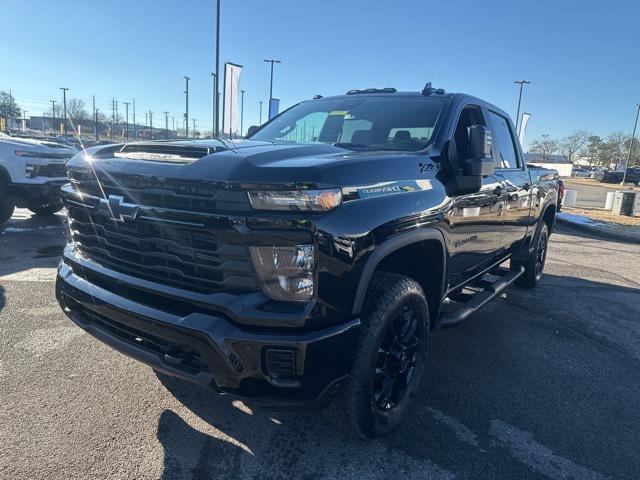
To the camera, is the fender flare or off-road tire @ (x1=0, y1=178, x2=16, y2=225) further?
off-road tire @ (x1=0, y1=178, x2=16, y2=225)

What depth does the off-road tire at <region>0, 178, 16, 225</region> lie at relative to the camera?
24.5 feet

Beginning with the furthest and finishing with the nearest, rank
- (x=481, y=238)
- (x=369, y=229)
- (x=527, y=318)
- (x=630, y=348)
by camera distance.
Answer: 1. (x=527, y=318)
2. (x=630, y=348)
3. (x=481, y=238)
4. (x=369, y=229)

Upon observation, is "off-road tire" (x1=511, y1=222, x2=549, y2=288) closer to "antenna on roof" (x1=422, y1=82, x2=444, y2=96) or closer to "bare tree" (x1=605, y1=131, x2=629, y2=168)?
"antenna on roof" (x1=422, y1=82, x2=444, y2=96)

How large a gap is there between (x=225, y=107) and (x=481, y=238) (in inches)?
592

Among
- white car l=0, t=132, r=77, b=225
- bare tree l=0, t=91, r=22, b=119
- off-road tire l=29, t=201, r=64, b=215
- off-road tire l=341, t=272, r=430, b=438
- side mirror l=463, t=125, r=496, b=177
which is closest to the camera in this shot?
off-road tire l=341, t=272, r=430, b=438

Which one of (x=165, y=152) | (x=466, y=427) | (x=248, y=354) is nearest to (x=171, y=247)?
(x=165, y=152)

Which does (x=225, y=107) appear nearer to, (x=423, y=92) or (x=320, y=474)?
(x=423, y=92)

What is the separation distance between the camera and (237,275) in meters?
2.07

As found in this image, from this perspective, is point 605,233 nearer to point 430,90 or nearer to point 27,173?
point 430,90

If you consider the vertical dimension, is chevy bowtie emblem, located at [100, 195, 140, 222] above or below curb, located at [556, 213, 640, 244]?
above

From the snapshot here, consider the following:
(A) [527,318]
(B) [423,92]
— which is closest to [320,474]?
(B) [423,92]

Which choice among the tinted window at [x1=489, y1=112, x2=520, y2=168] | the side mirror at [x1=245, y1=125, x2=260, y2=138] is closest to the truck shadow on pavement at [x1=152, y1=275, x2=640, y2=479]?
the tinted window at [x1=489, y1=112, x2=520, y2=168]

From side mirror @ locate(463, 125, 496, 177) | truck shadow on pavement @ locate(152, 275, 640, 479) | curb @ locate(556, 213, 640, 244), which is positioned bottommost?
truck shadow on pavement @ locate(152, 275, 640, 479)

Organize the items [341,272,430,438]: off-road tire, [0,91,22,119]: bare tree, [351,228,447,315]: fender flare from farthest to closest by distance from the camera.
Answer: [0,91,22,119]: bare tree → [341,272,430,438]: off-road tire → [351,228,447,315]: fender flare
